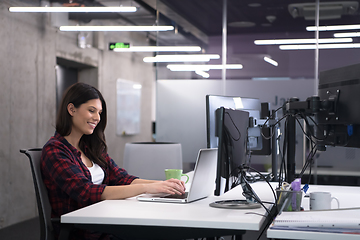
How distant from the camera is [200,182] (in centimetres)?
191

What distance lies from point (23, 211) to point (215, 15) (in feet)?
11.6

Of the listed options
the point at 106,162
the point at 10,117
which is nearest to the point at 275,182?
the point at 106,162

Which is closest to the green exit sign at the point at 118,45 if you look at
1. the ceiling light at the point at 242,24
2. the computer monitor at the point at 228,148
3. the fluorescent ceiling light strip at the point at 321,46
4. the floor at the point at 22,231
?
the ceiling light at the point at 242,24

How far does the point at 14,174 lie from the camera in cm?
509

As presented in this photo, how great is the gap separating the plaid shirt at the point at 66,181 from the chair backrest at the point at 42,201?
0.04 metres

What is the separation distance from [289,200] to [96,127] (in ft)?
4.04

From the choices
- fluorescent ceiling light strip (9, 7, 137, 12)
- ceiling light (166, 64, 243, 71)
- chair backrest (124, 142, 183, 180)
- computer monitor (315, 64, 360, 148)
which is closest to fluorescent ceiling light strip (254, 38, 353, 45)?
ceiling light (166, 64, 243, 71)

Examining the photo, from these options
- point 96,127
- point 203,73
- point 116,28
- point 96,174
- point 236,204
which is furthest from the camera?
point 116,28

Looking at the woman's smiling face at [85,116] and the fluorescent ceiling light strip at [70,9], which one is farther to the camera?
the fluorescent ceiling light strip at [70,9]

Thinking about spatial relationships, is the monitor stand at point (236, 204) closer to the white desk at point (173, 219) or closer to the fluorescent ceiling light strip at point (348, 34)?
the white desk at point (173, 219)

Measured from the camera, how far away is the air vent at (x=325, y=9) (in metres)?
4.83

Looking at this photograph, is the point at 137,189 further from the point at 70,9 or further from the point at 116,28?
the point at 116,28

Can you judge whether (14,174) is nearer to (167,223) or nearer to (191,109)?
(191,109)

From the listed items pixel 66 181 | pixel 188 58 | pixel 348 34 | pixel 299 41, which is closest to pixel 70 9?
pixel 188 58
